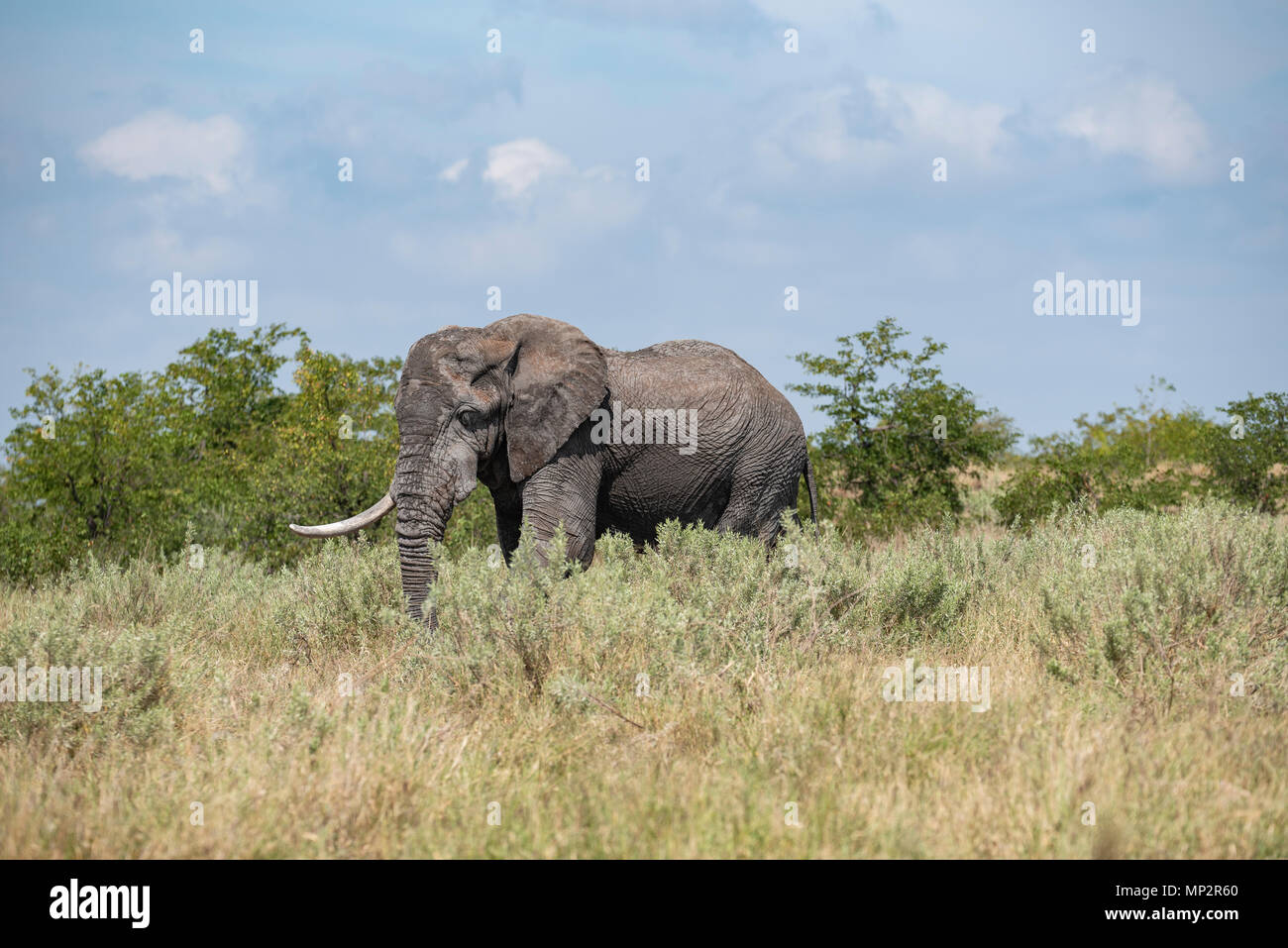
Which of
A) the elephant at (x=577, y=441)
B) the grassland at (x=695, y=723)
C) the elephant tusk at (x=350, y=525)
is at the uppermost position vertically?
the elephant at (x=577, y=441)

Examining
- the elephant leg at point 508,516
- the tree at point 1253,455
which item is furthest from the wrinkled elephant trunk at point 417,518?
the tree at point 1253,455

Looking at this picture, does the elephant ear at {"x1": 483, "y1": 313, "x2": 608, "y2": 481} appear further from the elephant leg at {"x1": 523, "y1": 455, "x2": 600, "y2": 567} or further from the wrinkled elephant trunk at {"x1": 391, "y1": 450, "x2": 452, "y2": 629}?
the wrinkled elephant trunk at {"x1": 391, "y1": 450, "x2": 452, "y2": 629}

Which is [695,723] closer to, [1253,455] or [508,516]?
[508,516]

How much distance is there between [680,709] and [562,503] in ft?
12.0

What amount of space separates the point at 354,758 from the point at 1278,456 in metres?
19.3

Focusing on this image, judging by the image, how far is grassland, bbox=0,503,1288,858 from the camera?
4414mm

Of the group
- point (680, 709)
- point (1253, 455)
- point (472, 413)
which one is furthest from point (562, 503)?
point (1253, 455)

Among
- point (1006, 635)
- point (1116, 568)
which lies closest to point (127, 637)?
point (1006, 635)

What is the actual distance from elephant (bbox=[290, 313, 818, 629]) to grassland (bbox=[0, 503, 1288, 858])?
2.52ft

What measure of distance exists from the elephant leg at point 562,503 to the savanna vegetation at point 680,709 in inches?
11.0

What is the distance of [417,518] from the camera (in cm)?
860

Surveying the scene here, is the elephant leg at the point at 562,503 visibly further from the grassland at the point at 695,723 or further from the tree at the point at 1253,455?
the tree at the point at 1253,455

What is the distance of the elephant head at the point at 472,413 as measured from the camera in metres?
8.63

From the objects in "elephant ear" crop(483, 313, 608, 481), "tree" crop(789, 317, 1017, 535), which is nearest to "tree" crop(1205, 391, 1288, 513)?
"tree" crop(789, 317, 1017, 535)
